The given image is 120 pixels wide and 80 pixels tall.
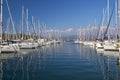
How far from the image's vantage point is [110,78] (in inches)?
829

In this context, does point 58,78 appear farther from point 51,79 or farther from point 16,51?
point 16,51

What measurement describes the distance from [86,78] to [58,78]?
2679 millimetres

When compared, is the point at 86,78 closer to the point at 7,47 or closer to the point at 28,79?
the point at 28,79

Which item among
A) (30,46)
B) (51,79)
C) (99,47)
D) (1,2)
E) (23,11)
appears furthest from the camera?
(23,11)

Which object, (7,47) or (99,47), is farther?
(99,47)

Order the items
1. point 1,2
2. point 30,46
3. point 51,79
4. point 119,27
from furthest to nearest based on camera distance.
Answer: point 30,46 → point 119,27 → point 1,2 → point 51,79

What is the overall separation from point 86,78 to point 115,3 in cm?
4851

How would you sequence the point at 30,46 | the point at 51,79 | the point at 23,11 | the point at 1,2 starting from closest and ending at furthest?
the point at 51,79
the point at 1,2
the point at 30,46
the point at 23,11

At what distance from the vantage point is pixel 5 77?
21391mm

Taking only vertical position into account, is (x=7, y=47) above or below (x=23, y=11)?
below

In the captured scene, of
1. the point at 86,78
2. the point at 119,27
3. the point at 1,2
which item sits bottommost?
the point at 86,78

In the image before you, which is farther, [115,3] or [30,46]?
[30,46]

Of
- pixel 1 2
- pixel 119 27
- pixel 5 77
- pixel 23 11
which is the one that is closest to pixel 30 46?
pixel 23 11

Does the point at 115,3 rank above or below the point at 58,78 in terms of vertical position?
above
